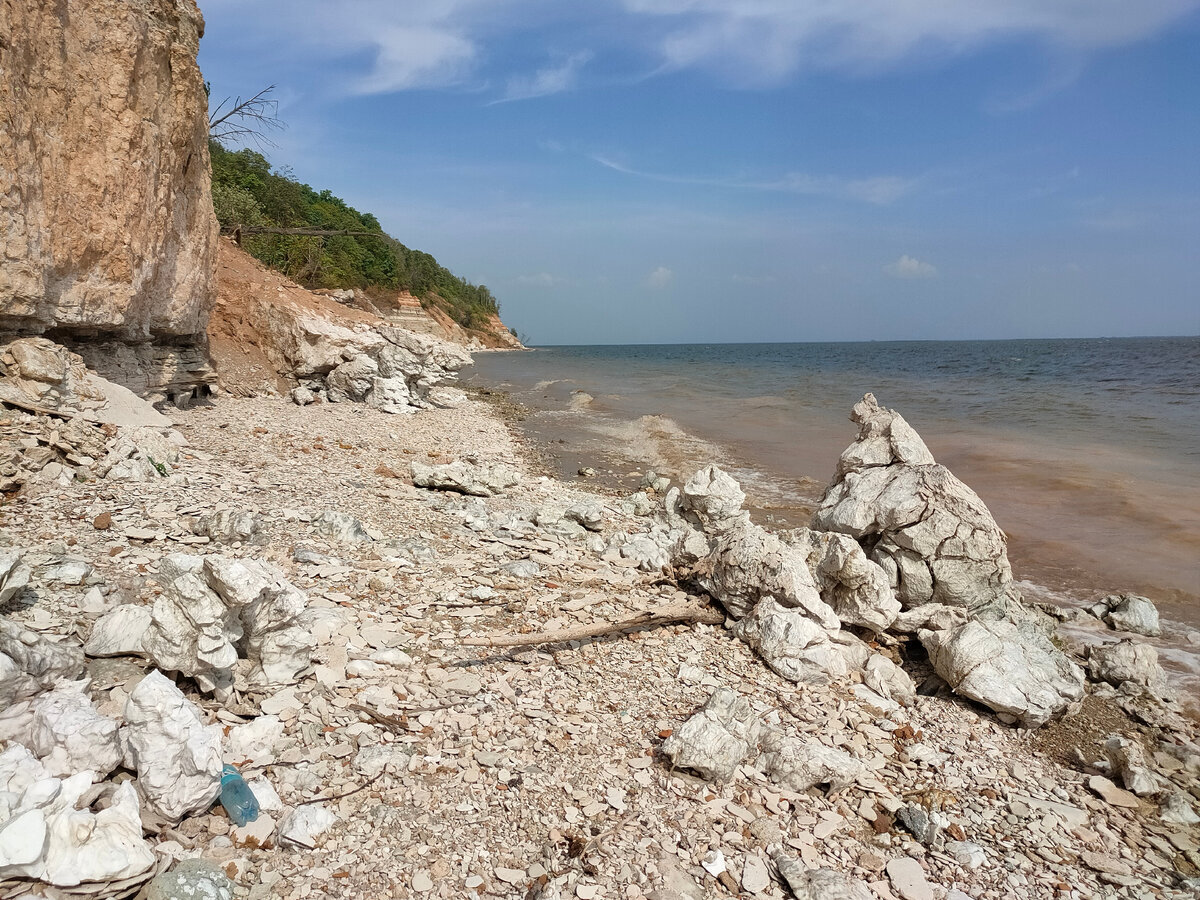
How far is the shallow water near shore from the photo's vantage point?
8.44 meters

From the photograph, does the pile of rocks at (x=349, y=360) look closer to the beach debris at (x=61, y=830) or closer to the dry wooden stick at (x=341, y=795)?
the dry wooden stick at (x=341, y=795)

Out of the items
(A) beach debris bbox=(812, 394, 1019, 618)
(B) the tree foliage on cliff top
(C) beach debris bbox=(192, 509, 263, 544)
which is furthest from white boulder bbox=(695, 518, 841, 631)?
(B) the tree foliage on cliff top

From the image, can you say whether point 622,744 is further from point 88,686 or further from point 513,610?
point 88,686

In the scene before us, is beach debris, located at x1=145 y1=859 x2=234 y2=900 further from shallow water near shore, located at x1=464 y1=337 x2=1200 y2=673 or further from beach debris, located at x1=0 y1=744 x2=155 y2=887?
shallow water near shore, located at x1=464 y1=337 x2=1200 y2=673

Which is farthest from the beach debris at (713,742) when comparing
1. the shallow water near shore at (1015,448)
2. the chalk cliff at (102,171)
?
the chalk cliff at (102,171)

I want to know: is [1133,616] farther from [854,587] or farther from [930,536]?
[854,587]

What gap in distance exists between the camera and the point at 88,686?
334 centimetres

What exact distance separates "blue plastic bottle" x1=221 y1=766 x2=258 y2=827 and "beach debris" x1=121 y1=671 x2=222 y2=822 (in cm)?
5

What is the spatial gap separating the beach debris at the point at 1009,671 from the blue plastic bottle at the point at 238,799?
451cm

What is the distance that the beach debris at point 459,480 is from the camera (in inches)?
358

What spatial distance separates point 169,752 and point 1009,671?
5129 millimetres

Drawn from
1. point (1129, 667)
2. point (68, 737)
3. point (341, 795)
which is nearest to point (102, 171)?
point (68, 737)

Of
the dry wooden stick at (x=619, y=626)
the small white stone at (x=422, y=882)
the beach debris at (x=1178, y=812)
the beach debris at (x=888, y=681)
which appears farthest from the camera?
the beach debris at (x=888, y=681)

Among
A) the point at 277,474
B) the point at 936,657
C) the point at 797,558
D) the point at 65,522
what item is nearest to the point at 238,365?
the point at 277,474
